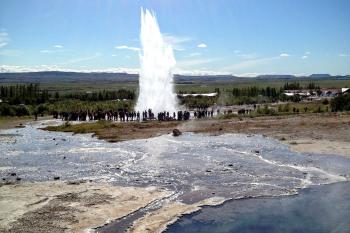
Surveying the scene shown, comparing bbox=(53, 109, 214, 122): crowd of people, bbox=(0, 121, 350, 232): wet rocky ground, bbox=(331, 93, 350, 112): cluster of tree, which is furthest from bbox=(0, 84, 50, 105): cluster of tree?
bbox=(331, 93, 350, 112): cluster of tree

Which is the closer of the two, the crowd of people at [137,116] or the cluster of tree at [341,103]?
the crowd of people at [137,116]

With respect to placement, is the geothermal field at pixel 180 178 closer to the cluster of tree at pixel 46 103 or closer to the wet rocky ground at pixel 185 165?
the wet rocky ground at pixel 185 165

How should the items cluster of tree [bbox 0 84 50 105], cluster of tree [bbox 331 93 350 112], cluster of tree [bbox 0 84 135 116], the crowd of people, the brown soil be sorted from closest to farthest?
the brown soil
the crowd of people
cluster of tree [bbox 331 93 350 112]
cluster of tree [bbox 0 84 135 116]
cluster of tree [bbox 0 84 50 105]

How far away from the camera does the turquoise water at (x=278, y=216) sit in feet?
56.2

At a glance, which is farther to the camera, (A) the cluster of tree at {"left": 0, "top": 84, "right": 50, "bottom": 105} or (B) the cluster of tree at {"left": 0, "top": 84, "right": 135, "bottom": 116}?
(A) the cluster of tree at {"left": 0, "top": 84, "right": 50, "bottom": 105}

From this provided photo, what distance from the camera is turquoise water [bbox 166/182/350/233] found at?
56.2ft

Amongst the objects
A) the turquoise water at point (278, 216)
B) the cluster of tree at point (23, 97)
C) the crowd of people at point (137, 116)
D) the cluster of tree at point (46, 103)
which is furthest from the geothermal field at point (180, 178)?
the cluster of tree at point (23, 97)

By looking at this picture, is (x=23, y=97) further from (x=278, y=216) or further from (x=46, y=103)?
(x=278, y=216)

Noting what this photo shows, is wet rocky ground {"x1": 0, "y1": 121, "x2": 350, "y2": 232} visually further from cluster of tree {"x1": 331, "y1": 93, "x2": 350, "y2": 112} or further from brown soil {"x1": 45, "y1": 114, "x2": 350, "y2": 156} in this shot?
cluster of tree {"x1": 331, "y1": 93, "x2": 350, "y2": 112}

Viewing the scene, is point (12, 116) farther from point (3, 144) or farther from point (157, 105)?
point (3, 144)

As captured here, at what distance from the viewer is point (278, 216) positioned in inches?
736

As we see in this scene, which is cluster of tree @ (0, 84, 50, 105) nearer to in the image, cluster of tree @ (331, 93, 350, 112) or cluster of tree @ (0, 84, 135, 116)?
cluster of tree @ (0, 84, 135, 116)

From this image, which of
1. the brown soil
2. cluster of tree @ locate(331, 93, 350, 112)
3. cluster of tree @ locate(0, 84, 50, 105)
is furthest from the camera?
cluster of tree @ locate(0, 84, 50, 105)

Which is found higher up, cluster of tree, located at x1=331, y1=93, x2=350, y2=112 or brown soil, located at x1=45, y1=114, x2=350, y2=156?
cluster of tree, located at x1=331, y1=93, x2=350, y2=112
